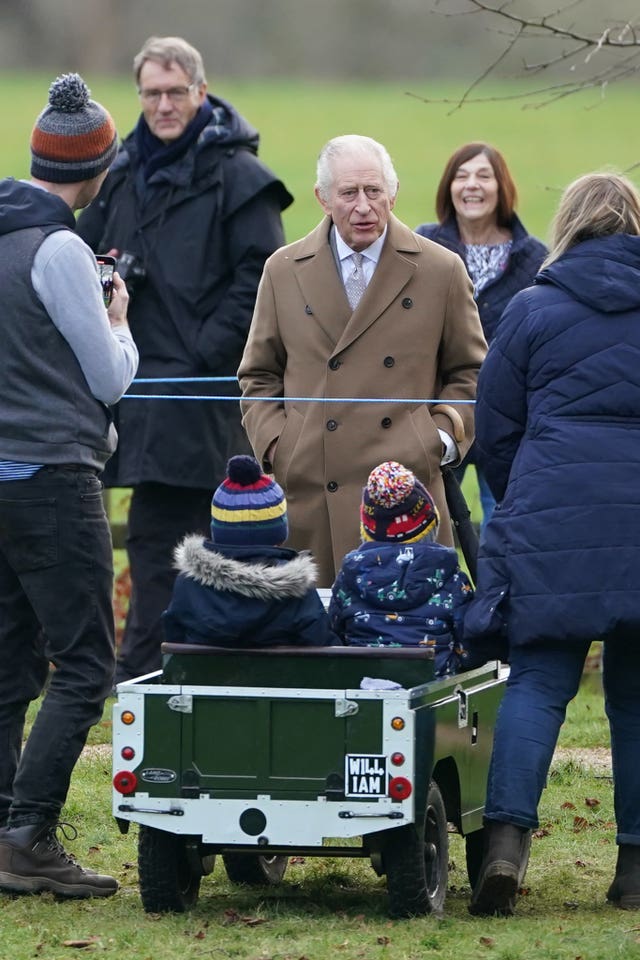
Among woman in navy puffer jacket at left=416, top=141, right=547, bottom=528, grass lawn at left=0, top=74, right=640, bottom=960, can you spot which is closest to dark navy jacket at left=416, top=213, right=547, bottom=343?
woman in navy puffer jacket at left=416, top=141, right=547, bottom=528

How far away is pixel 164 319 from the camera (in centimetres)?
841

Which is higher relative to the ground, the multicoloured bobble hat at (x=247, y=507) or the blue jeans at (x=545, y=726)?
the multicoloured bobble hat at (x=247, y=507)

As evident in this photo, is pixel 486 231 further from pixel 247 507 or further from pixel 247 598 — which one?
pixel 247 598

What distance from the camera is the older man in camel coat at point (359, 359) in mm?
6223

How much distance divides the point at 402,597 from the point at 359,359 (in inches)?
55.6

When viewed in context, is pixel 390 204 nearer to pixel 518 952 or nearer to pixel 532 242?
pixel 532 242

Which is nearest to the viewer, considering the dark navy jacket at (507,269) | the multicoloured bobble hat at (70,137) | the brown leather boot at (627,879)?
the brown leather boot at (627,879)

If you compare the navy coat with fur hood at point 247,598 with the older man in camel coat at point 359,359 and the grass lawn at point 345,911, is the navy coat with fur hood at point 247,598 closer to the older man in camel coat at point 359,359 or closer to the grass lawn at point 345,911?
the grass lawn at point 345,911

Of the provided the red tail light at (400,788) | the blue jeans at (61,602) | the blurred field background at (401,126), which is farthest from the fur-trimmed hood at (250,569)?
the blurred field background at (401,126)

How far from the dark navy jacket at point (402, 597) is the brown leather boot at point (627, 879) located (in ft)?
2.68

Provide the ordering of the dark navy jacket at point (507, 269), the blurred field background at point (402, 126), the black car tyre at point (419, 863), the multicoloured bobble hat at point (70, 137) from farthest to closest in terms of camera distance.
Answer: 1. the blurred field background at point (402, 126)
2. the dark navy jacket at point (507, 269)
3. the multicoloured bobble hat at point (70, 137)
4. the black car tyre at point (419, 863)

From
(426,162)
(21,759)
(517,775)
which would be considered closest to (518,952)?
(517,775)

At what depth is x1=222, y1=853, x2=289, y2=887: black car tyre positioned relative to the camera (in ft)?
18.2

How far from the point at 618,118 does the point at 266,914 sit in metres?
40.0
